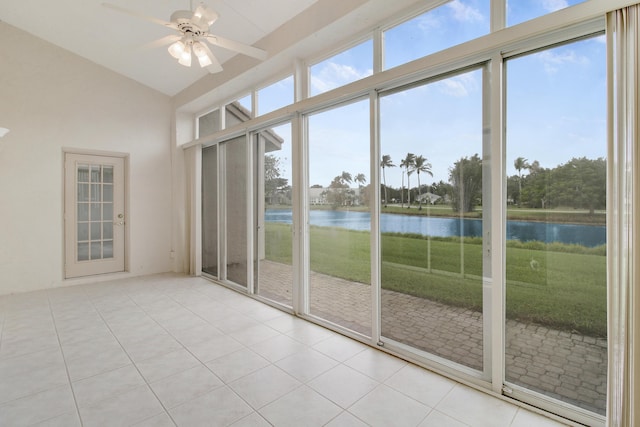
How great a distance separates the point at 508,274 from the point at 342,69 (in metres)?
2.57

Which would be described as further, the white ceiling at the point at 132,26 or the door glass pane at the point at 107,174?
the door glass pane at the point at 107,174

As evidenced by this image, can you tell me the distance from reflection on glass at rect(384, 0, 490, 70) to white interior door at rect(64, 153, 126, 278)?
5229mm

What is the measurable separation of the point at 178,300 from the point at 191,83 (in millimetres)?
3692

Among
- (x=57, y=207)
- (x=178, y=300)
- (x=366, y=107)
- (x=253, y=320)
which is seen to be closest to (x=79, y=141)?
(x=57, y=207)

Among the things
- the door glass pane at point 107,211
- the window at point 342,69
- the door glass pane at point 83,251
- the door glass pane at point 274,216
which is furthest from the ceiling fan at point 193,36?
the door glass pane at point 83,251

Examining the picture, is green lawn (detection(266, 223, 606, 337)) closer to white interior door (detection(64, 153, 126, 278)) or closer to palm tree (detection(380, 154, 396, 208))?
palm tree (detection(380, 154, 396, 208))

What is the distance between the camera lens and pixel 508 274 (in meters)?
2.18

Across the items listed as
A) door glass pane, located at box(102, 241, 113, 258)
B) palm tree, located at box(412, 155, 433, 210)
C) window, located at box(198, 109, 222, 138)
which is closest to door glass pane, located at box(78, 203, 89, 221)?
door glass pane, located at box(102, 241, 113, 258)

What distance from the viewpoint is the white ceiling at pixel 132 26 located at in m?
3.46

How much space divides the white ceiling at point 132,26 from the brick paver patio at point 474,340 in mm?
3091

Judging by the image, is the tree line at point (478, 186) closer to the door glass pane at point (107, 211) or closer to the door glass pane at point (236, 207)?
the door glass pane at point (236, 207)

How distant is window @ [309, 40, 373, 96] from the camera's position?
3125 mm

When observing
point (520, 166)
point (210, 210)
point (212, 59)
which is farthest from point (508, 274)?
point (210, 210)

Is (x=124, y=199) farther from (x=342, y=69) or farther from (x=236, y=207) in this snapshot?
(x=342, y=69)
